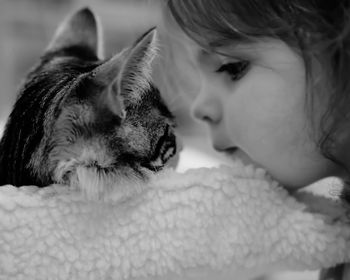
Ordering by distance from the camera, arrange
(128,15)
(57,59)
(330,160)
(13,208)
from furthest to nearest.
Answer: (128,15)
(57,59)
(330,160)
(13,208)

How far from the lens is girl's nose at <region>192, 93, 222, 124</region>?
2.59 feet

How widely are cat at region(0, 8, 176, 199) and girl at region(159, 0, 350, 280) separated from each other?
0.42ft

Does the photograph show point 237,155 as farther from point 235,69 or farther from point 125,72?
point 125,72

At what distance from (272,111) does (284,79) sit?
0.05 meters

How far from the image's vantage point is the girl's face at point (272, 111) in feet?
2.23

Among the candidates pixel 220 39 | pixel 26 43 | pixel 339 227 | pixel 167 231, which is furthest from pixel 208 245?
pixel 26 43

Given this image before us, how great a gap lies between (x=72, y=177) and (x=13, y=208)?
87 mm

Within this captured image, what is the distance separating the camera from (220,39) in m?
0.73

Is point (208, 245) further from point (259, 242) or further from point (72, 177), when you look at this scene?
point (72, 177)

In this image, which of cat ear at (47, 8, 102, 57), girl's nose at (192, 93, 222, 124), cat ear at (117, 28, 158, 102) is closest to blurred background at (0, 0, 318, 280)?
cat ear at (47, 8, 102, 57)

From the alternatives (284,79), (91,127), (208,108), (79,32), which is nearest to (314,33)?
(284,79)

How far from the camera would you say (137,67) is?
2.02 ft

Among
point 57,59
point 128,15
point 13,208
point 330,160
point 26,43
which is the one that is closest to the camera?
point 13,208

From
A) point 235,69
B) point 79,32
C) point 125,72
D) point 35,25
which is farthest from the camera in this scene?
point 35,25
